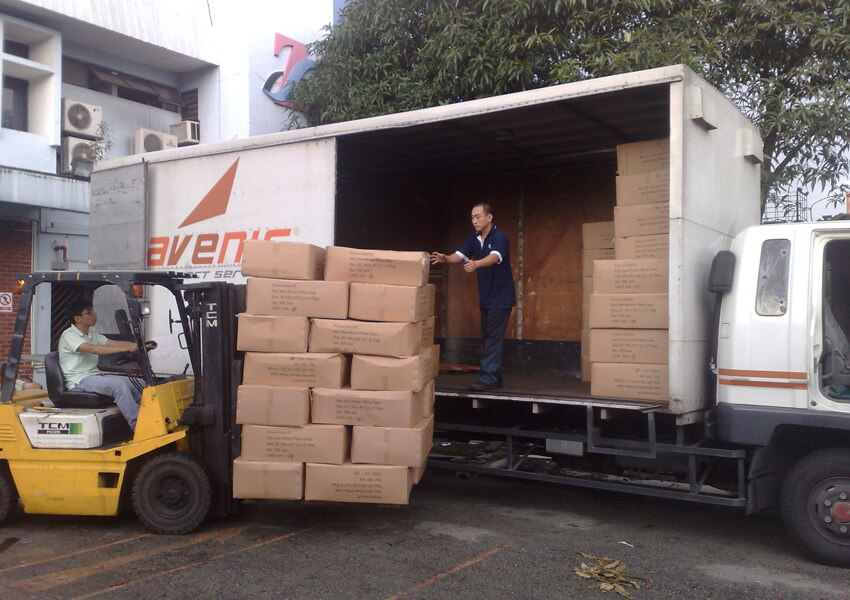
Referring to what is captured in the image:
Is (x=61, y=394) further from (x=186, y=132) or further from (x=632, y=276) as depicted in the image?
(x=186, y=132)

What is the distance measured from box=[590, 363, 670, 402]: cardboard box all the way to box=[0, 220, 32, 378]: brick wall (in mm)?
9777

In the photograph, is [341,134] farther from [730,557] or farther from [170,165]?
[730,557]

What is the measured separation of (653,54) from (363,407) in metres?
5.69

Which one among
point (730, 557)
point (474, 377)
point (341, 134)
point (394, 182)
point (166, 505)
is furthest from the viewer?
point (394, 182)

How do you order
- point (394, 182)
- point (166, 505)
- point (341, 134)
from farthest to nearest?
point (394, 182) → point (341, 134) → point (166, 505)

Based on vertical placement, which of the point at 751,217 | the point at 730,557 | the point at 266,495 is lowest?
the point at 730,557

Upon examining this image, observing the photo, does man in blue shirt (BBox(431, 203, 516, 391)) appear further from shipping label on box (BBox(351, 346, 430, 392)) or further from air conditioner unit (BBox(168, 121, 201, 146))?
air conditioner unit (BBox(168, 121, 201, 146))

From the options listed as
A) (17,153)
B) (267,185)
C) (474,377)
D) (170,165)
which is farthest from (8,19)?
(474,377)

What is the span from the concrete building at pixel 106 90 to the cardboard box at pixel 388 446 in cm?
832

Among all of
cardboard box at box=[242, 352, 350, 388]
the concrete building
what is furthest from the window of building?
cardboard box at box=[242, 352, 350, 388]

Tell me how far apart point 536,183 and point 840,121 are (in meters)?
3.32

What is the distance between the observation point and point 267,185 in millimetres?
6746

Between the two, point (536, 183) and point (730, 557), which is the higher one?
point (536, 183)

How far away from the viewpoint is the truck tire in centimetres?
463
